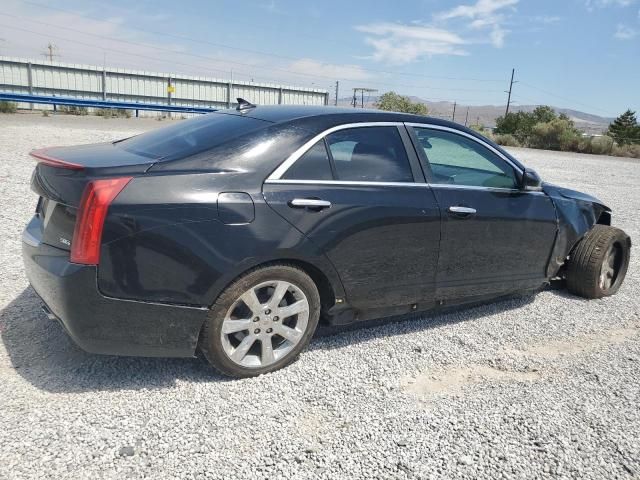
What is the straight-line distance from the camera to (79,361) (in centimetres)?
318

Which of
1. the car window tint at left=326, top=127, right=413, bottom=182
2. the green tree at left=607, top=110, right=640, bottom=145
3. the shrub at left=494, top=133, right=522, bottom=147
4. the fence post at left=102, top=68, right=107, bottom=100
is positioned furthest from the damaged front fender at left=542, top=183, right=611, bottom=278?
the green tree at left=607, top=110, right=640, bottom=145

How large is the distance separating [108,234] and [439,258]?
2.28 metres

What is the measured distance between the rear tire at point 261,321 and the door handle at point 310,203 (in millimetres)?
377

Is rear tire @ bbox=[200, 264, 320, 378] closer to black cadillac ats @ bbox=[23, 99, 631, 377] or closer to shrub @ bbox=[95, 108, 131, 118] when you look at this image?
black cadillac ats @ bbox=[23, 99, 631, 377]

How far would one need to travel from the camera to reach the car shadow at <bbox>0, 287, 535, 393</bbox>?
2.98 metres

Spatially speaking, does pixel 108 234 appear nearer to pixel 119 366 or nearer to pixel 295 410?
pixel 119 366

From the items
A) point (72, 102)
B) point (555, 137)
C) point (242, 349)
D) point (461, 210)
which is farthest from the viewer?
point (555, 137)

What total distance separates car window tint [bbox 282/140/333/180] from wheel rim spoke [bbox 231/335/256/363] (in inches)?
39.2

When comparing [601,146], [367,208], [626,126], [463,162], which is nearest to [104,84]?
[601,146]

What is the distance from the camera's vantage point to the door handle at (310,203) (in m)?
3.04

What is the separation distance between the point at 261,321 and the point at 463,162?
2.29 m

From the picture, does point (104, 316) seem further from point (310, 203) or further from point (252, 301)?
point (310, 203)

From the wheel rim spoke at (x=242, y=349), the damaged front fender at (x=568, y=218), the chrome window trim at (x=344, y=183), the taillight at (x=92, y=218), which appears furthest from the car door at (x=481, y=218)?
the taillight at (x=92, y=218)

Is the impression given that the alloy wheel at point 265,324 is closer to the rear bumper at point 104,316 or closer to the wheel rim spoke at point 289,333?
the wheel rim spoke at point 289,333
